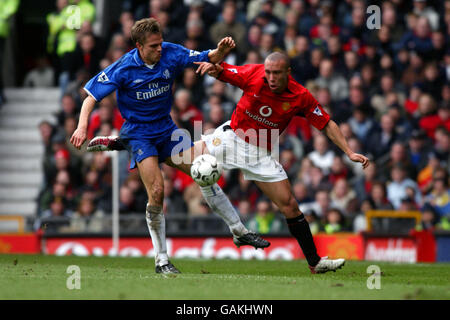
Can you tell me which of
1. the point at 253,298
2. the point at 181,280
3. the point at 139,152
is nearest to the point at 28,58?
the point at 139,152

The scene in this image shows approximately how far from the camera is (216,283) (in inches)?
319

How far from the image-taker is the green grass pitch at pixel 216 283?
728 centimetres

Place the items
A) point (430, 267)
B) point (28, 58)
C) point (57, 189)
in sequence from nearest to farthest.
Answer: point (430, 267) < point (57, 189) < point (28, 58)

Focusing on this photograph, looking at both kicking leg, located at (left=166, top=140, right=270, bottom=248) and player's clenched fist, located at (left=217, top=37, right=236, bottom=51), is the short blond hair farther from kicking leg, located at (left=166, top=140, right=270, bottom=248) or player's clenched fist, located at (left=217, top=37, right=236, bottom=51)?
kicking leg, located at (left=166, top=140, right=270, bottom=248)

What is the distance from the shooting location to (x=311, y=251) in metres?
9.63

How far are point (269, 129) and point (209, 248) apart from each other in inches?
208

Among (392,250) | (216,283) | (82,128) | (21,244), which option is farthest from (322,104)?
(216,283)

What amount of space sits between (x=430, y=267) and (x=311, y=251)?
253 cm

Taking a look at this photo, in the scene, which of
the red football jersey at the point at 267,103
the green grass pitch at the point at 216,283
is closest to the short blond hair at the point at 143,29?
the red football jersey at the point at 267,103

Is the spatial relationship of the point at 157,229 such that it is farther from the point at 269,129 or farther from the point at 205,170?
the point at 269,129

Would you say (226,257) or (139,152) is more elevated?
(139,152)

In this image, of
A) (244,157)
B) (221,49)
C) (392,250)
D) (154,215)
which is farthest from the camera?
(392,250)

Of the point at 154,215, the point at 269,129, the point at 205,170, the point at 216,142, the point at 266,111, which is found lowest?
the point at 154,215
